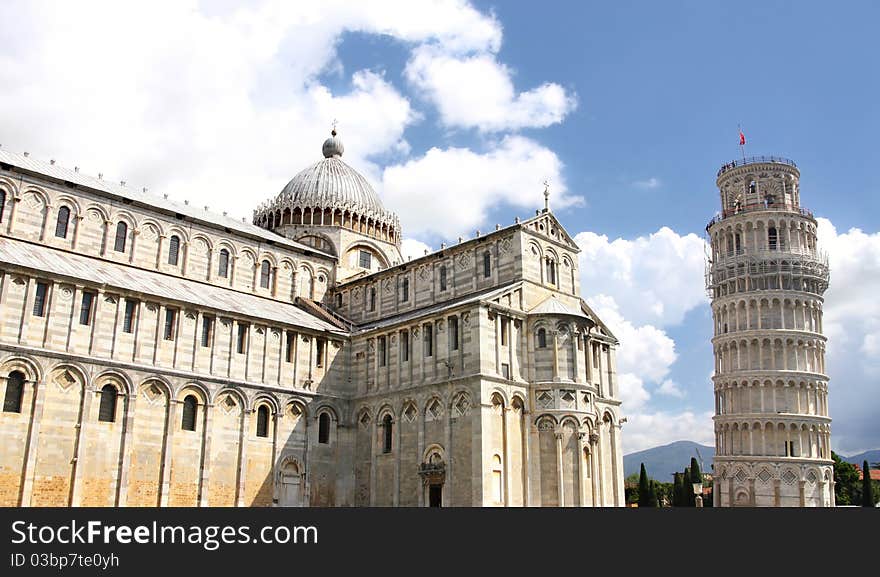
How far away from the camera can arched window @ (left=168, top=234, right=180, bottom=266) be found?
45500 mm

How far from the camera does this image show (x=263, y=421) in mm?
40438

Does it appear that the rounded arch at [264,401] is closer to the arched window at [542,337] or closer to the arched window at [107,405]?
the arched window at [107,405]

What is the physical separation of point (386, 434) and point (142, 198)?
21.1 metres

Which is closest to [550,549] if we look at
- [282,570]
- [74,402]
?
[282,570]

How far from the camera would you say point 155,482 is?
117 feet

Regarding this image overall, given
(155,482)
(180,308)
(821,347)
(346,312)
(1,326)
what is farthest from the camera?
(821,347)

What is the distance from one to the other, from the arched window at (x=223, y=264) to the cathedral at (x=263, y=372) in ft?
0.25

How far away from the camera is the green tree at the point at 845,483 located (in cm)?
8450

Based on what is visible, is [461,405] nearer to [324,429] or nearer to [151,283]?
[324,429]

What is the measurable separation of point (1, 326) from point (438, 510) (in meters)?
26.1

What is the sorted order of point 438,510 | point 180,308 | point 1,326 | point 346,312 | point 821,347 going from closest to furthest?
point 438,510 < point 1,326 < point 180,308 < point 346,312 < point 821,347

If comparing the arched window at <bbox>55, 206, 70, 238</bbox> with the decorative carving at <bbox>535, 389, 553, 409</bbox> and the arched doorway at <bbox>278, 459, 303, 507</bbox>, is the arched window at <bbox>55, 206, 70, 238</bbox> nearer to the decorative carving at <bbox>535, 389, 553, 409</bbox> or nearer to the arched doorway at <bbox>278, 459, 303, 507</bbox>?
the arched doorway at <bbox>278, 459, 303, 507</bbox>

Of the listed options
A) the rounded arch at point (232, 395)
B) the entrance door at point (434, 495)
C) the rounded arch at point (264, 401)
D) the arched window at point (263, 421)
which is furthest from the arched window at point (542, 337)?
the rounded arch at point (232, 395)

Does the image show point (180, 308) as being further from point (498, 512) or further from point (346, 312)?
point (498, 512)
